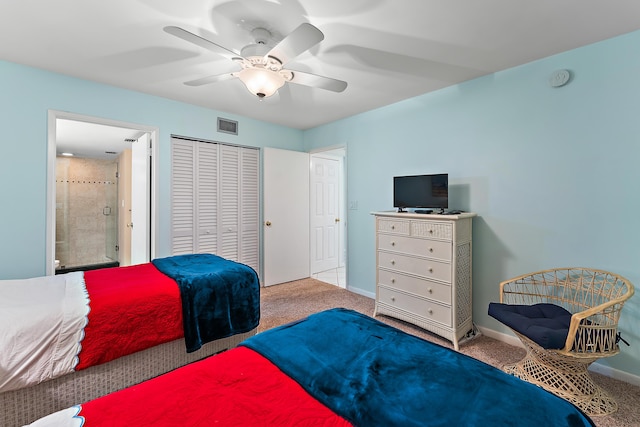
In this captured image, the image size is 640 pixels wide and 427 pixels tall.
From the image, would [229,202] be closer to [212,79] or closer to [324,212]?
[324,212]

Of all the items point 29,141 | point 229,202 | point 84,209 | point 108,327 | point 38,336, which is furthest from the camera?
point 84,209

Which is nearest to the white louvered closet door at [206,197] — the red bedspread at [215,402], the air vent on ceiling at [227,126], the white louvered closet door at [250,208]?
the air vent on ceiling at [227,126]

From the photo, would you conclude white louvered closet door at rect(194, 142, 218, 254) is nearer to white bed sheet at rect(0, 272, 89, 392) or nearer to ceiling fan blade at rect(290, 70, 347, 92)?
white bed sheet at rect(0, 272, 89, 392)

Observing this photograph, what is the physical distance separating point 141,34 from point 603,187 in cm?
356

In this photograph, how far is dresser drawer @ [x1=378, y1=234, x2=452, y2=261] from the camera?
8.48ft

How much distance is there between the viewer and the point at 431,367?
110 cm

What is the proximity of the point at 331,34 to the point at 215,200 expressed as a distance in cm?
263

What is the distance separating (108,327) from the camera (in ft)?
5.57

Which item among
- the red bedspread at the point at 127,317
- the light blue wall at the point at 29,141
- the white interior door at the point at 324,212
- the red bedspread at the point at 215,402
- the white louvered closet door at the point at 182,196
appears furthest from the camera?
the white interior door at the point at 324,212

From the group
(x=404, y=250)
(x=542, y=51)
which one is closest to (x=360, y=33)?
(x=542, y=51)

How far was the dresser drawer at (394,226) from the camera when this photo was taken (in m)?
2.87

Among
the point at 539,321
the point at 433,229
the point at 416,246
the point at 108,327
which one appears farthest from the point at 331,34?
the point at 539,321

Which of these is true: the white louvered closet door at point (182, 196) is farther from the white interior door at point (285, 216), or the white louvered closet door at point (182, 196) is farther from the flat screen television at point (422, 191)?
the flat screen television at point (422, 191)

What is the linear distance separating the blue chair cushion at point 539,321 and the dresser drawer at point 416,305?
1.73 feet
